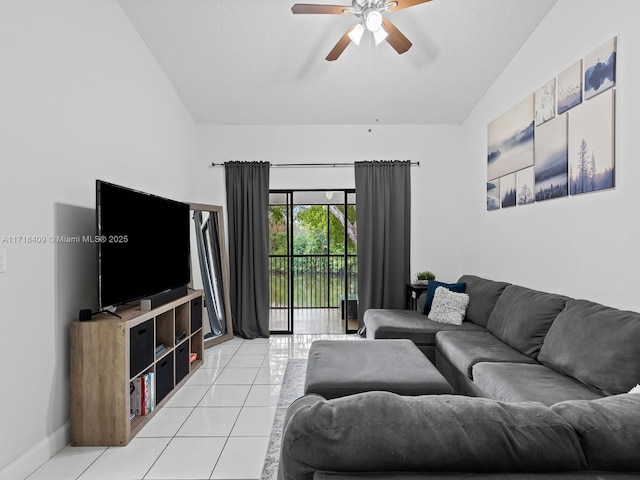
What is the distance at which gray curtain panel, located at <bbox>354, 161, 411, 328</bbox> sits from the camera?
4.87 m

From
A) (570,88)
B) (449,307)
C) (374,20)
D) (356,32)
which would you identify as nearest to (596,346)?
(449,307)

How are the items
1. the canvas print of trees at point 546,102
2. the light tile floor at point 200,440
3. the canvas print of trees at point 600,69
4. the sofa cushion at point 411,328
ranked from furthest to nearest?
the sofa cushion at point 411,328, the canvas print of trees at point 546,102, the canvas print of trees at point 600,69, the light tile floor at point 200,440

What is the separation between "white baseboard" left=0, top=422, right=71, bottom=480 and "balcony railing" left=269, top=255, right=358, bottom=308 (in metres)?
2.98

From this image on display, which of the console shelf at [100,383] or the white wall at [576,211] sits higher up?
the white wall at [576,211]

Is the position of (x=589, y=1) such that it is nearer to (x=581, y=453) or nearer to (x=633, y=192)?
(x=633, y=192)

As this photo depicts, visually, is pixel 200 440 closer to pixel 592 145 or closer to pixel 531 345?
pixel 531 345

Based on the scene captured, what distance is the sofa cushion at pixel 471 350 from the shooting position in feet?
8.61

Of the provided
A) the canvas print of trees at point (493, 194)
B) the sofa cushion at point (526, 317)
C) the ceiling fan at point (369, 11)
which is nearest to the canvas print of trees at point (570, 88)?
the canvas print of trees at point (493, 194)

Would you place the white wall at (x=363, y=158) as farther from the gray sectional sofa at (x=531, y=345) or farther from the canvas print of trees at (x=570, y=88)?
the canvas print of trees at (x=570, y=88)

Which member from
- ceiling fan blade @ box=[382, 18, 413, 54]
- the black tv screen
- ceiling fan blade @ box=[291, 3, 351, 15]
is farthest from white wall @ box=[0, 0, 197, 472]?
ceiling fan blade @ box=[382, 18, 413, 54]

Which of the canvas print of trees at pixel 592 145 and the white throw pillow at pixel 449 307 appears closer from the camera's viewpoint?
the canvas print of trees at pixel 592 145

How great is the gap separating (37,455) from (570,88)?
4.21 meters

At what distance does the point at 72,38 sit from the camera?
2469mm

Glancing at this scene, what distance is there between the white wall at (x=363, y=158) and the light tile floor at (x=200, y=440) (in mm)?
2513
